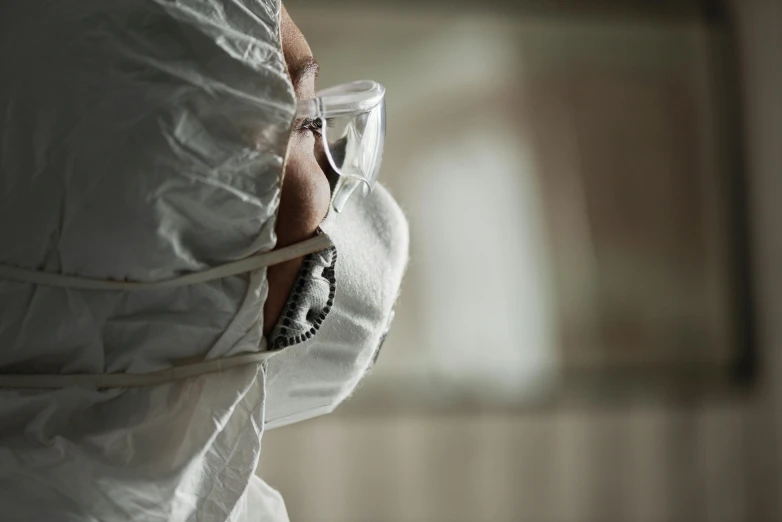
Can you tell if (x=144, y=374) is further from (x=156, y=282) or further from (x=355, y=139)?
(x=355, y=139)

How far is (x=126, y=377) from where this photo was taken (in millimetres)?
705

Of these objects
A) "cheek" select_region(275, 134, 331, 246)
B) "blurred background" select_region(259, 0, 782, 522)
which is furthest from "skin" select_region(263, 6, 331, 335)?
"blurred background" select_region(259, 0, 782, 522)

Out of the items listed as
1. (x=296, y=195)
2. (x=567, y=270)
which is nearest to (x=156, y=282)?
(x=296, y=195)

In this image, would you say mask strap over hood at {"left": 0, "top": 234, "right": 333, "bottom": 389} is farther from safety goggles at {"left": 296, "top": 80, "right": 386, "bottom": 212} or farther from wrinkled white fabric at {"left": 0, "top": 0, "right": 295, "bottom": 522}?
Result: safety goggles at {"left": 296, "top": 80, "right": 386, "bottom": 212}

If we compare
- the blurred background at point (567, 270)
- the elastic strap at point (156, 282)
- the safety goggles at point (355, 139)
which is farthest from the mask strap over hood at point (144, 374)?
the blurred background at point (567, 270)

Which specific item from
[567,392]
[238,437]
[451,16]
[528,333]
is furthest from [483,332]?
[238,437]

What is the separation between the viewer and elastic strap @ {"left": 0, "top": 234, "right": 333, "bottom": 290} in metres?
0.66

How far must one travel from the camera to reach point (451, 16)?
2309mm

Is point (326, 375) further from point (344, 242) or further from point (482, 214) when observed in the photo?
point (482, 214)

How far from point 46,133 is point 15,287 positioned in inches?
5.3

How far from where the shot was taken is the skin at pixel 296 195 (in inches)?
29.5

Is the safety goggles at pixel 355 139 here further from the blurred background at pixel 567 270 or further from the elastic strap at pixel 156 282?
the blurred background at pixel 567 270

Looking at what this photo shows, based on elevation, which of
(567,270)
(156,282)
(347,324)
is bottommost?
(567,270)

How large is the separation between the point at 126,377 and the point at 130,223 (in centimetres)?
14
